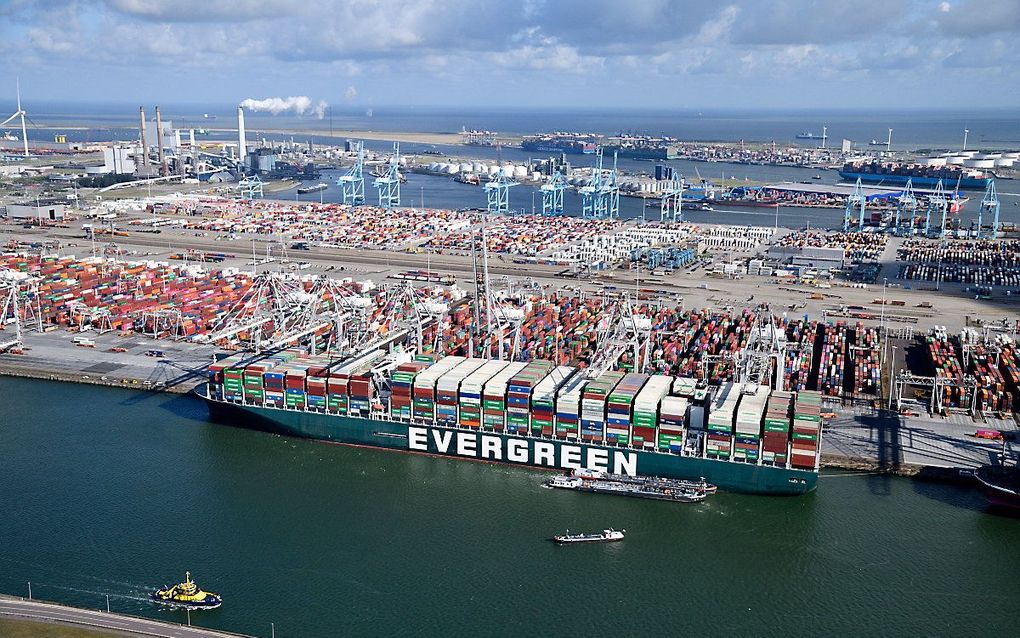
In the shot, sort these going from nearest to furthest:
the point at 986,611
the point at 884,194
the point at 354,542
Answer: the point at 986,611
the point at 354,542
the point at 884,194


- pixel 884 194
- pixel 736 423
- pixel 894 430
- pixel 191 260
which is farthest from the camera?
pixel 884 194

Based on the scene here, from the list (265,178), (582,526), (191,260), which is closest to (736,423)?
(582,526)

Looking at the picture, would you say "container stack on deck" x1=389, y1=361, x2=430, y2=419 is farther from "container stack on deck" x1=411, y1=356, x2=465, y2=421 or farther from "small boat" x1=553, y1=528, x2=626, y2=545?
"small boat" x1=553, y1=528, x2=626, y2=545

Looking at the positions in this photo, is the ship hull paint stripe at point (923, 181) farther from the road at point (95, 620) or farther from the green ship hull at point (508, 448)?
the road at point (95, 620)

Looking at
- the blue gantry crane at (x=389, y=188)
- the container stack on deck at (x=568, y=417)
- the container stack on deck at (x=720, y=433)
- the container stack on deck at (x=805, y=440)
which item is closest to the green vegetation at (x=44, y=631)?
the container stack on deck at (x=568, y=417)

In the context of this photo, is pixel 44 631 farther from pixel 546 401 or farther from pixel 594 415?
pixel 594 415

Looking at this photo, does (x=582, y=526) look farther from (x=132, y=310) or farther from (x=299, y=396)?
(x=132, y=310)

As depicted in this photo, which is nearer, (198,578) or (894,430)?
(198,578)
